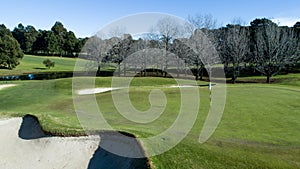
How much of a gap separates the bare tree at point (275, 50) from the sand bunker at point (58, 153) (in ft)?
136

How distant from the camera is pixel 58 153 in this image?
412 inches

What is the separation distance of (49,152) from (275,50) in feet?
156

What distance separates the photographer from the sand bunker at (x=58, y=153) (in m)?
9.46

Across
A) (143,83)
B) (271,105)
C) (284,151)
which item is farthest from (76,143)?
(143,83)

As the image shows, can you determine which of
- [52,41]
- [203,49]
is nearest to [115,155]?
[203,49]

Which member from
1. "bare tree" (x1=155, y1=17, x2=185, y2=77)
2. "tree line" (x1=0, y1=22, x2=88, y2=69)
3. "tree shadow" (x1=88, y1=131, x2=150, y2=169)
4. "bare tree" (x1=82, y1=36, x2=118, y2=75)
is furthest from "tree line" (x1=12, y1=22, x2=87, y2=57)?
"tree shadow" (x1=88, y1=131, x2=150, y2=169)

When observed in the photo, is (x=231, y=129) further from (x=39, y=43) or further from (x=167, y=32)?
(x=39, y=43)

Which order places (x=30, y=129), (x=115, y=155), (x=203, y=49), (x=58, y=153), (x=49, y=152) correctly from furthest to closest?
(x=203, y=49) < (x=30, y=129) < (x=49, y=152) < (x=58, y=153) < (x=115, y=155)

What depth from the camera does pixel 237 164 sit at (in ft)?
26.0

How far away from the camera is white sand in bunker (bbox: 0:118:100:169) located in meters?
9.95

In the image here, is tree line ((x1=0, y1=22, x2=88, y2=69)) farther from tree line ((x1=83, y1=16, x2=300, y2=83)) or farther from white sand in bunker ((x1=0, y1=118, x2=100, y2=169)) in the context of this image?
white sand in bunker ((x1=0, y1=118, x2=100, y2=169))

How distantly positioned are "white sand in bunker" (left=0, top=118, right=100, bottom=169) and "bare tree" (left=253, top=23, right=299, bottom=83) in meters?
41.7

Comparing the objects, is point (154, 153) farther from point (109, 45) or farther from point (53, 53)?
point (53, 53)

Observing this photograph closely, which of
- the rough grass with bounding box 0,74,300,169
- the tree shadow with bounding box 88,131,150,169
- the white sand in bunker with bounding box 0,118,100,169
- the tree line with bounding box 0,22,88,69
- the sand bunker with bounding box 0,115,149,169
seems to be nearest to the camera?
the rough grass with bounding box 0,74,300,169
